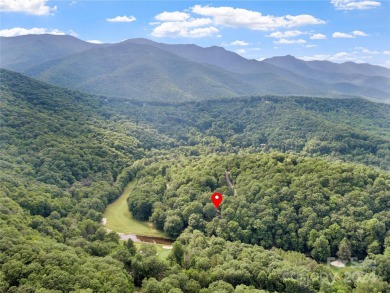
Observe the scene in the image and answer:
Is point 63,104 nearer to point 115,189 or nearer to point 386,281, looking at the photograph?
point 115,189

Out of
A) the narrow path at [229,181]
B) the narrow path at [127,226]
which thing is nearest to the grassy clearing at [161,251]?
the narrow path at [127,226]

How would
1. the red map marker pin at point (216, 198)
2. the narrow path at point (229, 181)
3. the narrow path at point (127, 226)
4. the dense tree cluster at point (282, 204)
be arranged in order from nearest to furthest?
the dense tree cluster at point (282, 204) → the narrow path at point (127, 226) → the red map marker pin at point (216, 198) → the narrow path at point (229, 181)

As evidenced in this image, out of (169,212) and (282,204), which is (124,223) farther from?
(282,204)

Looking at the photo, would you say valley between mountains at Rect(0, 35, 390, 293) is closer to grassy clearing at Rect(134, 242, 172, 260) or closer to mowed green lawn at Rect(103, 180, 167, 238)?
mowed green lawn at Rect(103, 180, 167, 238)

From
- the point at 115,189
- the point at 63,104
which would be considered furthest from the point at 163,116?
the point at 115,189

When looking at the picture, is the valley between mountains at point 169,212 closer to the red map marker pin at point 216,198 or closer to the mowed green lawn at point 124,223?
the mowed green lawn at point 124,223

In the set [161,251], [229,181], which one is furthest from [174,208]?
[229,181]

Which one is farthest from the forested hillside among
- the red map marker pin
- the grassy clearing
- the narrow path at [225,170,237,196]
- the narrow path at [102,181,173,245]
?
the grassy clearing
